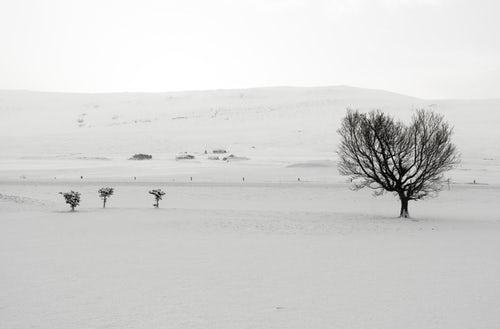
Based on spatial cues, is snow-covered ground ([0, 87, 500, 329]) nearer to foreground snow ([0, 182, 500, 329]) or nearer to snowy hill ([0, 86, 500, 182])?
foreground snow ([0, 182, 500, 329])

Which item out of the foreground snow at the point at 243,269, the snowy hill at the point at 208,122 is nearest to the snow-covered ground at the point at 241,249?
the foreground snow at the point at 243,269

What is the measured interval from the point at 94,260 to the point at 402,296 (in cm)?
737

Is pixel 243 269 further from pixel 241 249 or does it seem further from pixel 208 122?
pixel 208 122

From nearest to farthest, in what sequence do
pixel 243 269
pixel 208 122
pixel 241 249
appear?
pixel 243 269 → pixel 241 249 → pixel 208 122

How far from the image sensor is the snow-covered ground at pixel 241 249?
835 cm

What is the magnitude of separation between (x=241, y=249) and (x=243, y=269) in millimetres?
2798

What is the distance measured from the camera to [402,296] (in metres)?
9.34

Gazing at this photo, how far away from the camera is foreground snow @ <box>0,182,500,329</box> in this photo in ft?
26.8

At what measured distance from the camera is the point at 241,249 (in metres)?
14.4

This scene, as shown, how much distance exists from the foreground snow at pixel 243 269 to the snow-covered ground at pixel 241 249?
5cm

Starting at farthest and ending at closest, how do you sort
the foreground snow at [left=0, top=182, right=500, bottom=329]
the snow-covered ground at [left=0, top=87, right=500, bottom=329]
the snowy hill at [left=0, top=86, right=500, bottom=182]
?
the snowy hill at [left=0, top=86, right=500, bottom=182], the snow-covered ground at [left=0, top=87, right=500, bottom=329], the foreground snow at [left=0, top=182, right=500, bottom=329]

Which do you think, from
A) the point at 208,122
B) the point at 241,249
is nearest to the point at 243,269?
the point at 241,249

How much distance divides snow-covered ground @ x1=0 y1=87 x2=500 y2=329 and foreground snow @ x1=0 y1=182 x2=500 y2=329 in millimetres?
47

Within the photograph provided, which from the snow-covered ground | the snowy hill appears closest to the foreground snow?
the snow-covered ground
